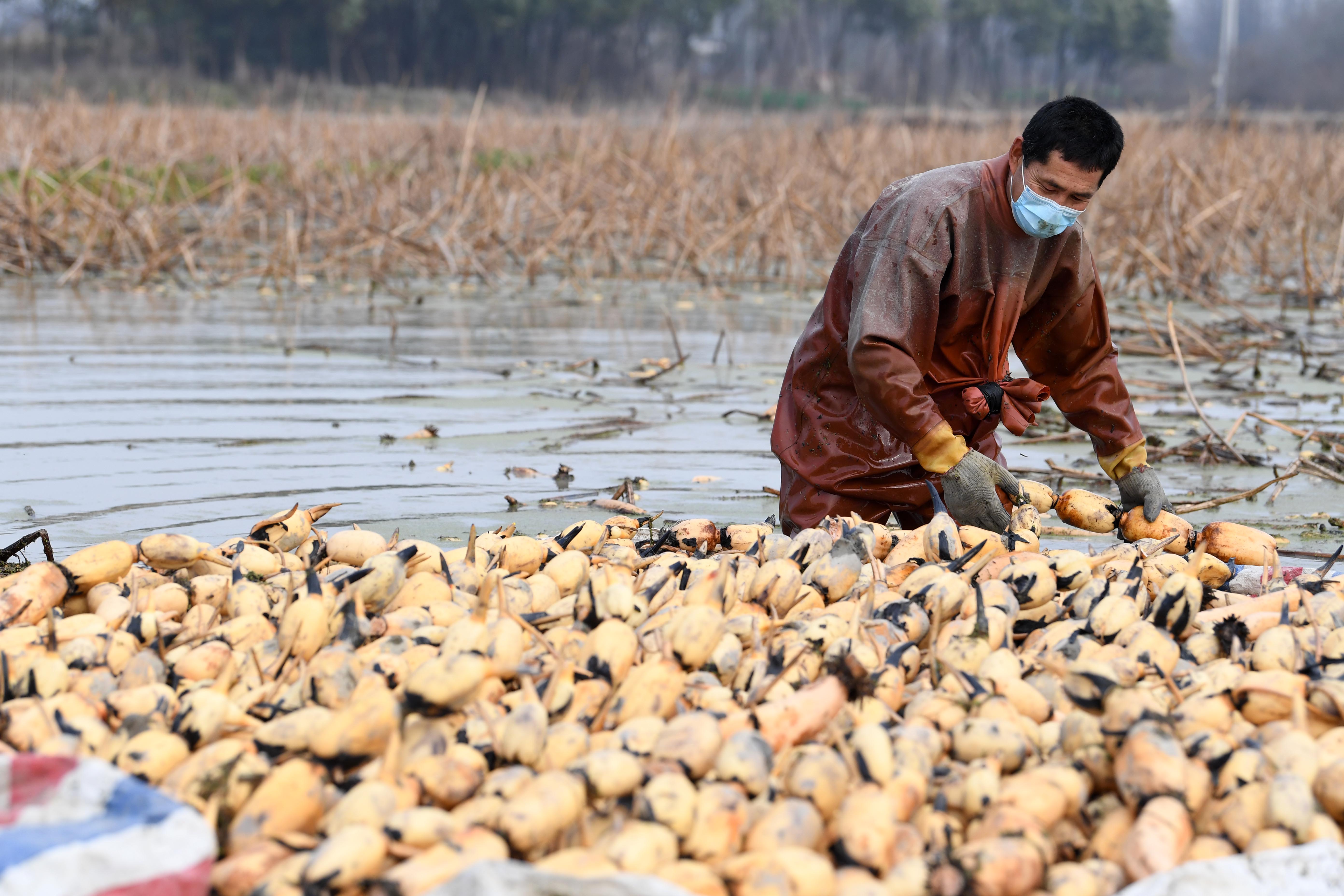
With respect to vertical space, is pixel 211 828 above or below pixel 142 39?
below

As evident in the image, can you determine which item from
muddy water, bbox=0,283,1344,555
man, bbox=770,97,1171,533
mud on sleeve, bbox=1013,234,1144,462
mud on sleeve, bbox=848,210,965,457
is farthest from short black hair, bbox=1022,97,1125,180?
muddy water, bbox=0,283,1344,555

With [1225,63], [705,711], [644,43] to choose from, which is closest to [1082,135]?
[705,711]

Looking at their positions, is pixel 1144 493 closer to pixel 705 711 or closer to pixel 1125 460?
pixel 1125 460

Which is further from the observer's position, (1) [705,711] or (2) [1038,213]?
(2) [1038,213]

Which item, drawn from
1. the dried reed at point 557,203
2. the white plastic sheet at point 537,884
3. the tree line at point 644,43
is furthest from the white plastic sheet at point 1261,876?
the tree line at point 644,43

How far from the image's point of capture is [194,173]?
11.0 m

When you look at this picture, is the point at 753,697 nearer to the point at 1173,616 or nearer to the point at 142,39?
the point at 1173,616

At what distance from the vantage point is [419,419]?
4.43 meters

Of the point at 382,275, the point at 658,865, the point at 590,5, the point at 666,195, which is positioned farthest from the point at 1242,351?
the point at 590,5

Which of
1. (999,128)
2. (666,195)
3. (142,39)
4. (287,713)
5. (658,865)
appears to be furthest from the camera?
(142,39)

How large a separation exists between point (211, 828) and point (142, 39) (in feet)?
122

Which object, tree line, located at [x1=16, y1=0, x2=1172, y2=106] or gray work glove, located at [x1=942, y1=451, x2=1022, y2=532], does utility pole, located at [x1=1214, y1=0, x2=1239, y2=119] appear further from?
gray work glove, located at [x1=942, y1=451, x2=1022, y2=532]

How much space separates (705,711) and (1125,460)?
1.69m

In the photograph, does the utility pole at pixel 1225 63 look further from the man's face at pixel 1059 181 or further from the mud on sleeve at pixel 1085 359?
the man's face at pixel 1059 181
